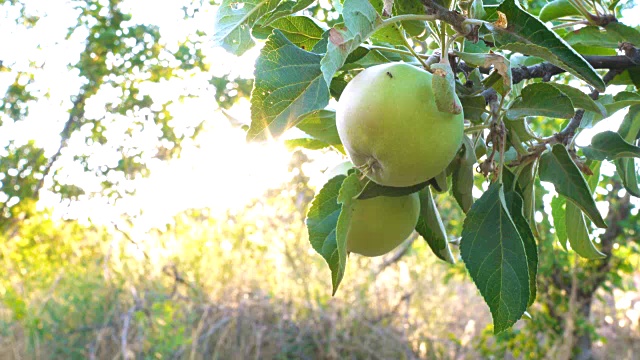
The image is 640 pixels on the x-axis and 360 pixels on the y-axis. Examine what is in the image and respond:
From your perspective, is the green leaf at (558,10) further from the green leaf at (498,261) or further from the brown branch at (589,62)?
the green leaf at (498,261)

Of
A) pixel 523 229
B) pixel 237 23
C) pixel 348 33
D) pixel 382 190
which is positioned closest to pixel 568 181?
pixel 523 229

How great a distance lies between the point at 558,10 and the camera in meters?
0.81

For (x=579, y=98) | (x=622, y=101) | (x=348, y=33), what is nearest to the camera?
(x=348, y=33)

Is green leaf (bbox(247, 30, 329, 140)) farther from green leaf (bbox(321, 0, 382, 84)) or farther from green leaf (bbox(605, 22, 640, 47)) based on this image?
green leaf (bbox(605, 22, 640, 47))

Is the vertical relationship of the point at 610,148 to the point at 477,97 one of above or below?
below

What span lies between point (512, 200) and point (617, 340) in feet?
12.4

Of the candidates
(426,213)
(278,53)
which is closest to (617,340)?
(426,213)

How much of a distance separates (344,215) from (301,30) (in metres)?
0.20

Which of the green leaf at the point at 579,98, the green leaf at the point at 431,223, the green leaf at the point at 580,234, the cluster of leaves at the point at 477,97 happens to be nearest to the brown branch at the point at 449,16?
the cluster of leaves at the point at 477,97

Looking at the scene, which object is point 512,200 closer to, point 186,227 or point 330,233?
point 330,233

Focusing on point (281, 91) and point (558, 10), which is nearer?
point (281, 91)

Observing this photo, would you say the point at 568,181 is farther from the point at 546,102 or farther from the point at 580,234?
the point at 580,234

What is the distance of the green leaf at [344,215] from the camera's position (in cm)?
61

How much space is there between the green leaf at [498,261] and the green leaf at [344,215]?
12 centimetres
